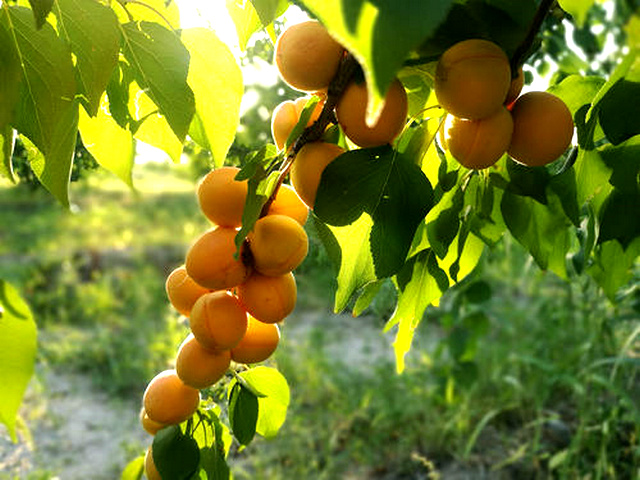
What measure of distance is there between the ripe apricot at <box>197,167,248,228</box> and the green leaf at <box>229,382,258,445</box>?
0.57 ft

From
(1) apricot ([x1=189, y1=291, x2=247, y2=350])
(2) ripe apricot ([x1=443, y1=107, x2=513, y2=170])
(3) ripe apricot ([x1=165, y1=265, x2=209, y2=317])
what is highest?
(2) ripe apricot ([x1=443, y1=107, x2=513, y2=170])

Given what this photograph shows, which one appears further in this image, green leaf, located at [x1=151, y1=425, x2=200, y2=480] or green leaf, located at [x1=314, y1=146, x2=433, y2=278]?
green leaf, located at [x1=151, y1=425, x2=200, y2=480]

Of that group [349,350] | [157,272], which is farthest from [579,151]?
[157,272]

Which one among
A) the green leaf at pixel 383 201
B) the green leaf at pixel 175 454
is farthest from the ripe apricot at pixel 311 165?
the green leaf at pixel 175 454

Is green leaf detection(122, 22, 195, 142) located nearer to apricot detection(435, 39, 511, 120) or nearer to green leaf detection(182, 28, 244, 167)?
green leaf detection(182, 28, 244, 167)

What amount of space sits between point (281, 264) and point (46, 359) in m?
2.19

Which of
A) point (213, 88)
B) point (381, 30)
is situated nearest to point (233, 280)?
point (213, 88)

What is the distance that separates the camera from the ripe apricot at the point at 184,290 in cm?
54

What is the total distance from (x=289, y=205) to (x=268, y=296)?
0.06 metres

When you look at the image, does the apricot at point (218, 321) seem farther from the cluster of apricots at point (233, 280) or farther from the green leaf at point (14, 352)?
the green leaf at point (14, 352)

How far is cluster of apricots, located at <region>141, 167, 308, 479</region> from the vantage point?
1.54 ft

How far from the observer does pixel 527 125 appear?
450 mm

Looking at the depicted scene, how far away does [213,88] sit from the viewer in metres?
0.52

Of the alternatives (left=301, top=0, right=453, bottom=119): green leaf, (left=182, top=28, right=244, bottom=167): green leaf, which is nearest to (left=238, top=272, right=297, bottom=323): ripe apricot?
(left=182, top=28, right=244, bottom=167): green leaf
